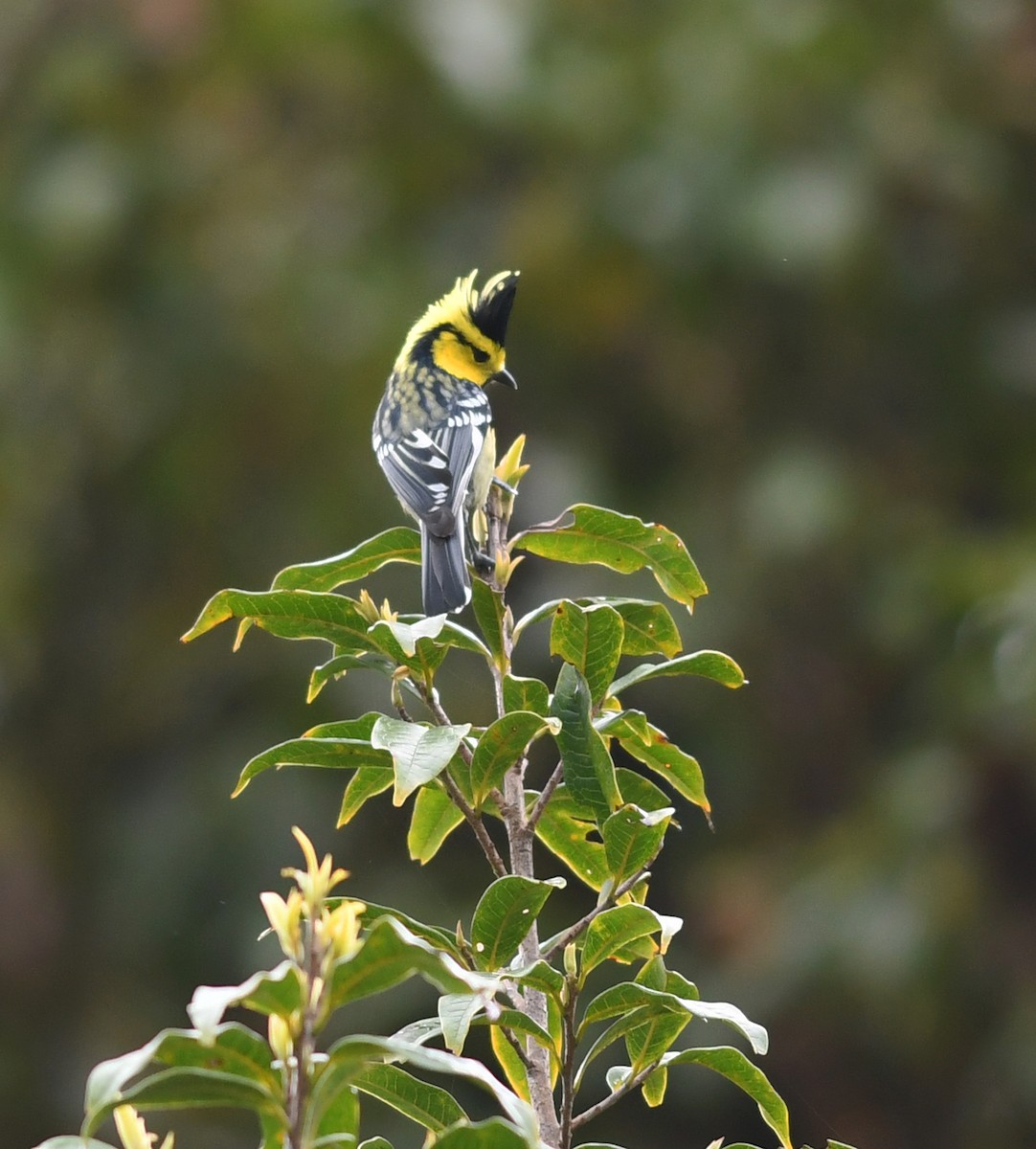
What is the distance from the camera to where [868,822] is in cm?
738

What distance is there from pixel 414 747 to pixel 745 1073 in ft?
1.54

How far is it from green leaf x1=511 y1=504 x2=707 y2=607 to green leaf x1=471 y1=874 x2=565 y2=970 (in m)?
0.55

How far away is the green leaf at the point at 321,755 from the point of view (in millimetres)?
1638

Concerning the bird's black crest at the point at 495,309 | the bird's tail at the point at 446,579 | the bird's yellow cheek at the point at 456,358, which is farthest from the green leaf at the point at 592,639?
the bird's yellow cheek at the point at 456,358

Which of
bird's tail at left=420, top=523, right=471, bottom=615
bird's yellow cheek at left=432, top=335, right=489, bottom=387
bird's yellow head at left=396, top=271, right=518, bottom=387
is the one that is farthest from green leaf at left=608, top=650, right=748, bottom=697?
bird's yellow cheek at left=432, top=335, right=489, bottom=387

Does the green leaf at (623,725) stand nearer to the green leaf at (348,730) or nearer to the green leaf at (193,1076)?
the green leaf at (348,730)

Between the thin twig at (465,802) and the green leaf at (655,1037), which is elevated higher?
the thin twig at (465,802)

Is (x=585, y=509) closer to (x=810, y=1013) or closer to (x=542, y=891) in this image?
(x=542, y=891)

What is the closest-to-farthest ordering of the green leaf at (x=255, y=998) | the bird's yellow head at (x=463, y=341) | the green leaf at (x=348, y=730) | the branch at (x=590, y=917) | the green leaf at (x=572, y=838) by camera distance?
1. the green leaf at (x=255, y=998)
2. the branch at (x=590, y=917)
3. the green leaf at (x=348, y=730)
4. the green leaf at (x=572, y=838)
5. the bird's yellow head at (x=463, y=341)

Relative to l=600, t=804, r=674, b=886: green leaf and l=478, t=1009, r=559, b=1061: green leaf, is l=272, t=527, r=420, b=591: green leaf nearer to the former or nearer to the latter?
l=600, t=804, r=674, b=886: green leaf

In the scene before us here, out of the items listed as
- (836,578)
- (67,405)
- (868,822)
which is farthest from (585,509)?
(67,405)

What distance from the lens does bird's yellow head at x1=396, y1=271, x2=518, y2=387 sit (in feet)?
13.5

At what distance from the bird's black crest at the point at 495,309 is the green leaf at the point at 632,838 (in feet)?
7.30

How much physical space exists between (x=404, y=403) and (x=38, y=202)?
6096 millimetres
